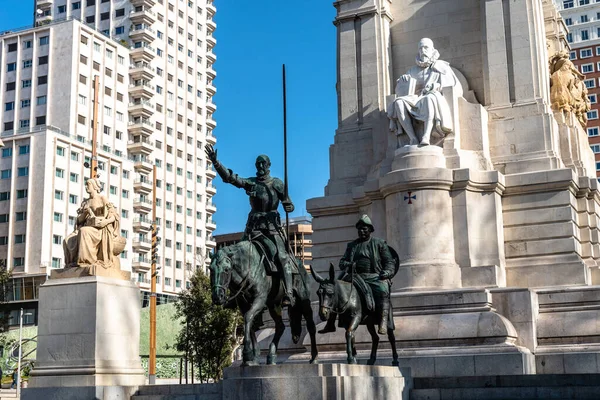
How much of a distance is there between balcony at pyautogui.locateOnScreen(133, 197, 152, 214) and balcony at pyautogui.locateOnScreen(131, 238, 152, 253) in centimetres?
337

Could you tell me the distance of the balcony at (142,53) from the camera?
102875 mm

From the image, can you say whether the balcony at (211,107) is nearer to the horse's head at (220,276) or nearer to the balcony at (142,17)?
the balcony at (142,17)

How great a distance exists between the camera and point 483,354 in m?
20.8

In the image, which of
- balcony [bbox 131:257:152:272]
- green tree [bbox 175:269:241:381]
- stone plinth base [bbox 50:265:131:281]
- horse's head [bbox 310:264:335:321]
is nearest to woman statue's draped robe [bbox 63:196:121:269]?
stone plinth base [bbox 50:265:131:281]

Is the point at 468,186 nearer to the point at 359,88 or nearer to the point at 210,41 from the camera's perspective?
the point at 359,88

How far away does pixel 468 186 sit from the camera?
81.2 feet

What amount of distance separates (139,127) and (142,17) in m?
14.3

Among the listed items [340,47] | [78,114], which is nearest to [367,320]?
[340,47]

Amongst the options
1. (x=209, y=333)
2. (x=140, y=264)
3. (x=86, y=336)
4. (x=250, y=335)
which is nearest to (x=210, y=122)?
(x=140, y=264)

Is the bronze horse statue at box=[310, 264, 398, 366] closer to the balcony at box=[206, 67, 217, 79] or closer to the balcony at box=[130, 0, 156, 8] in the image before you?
the balcony at box=[130, 0, 156, 8]

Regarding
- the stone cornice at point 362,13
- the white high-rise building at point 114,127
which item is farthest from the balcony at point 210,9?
the stone cornice at point 362,13

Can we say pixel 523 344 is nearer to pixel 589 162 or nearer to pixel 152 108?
pixel 589 162

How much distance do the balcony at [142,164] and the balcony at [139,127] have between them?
9.35 feet

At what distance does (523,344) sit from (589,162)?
33.6 ft
